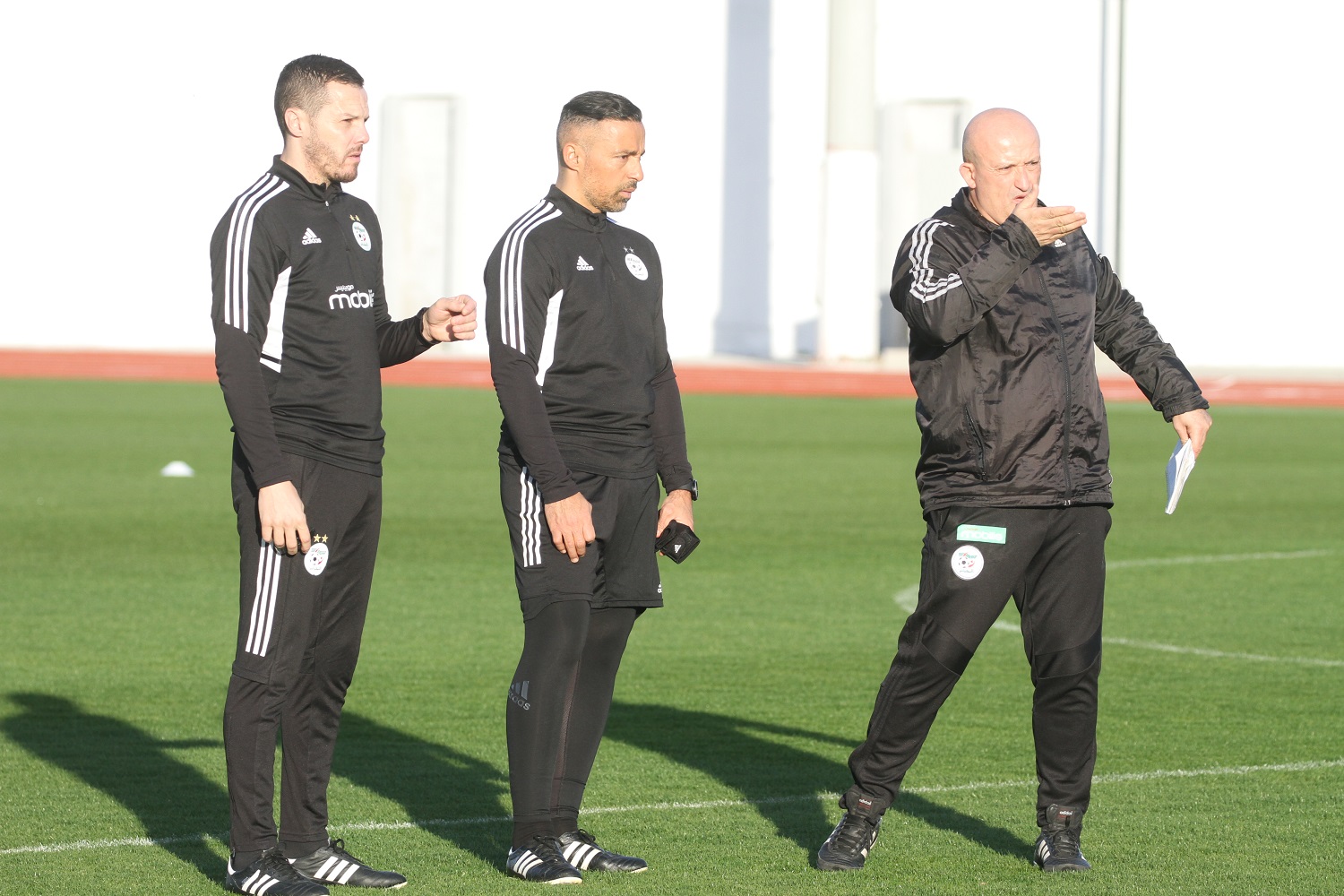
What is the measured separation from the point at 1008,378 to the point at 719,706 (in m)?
2.65

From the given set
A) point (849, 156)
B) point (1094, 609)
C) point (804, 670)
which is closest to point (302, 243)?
point (1094, 609)

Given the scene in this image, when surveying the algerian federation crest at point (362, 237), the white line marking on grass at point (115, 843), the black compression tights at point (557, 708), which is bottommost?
the white line marking on grass at point (115, 843)

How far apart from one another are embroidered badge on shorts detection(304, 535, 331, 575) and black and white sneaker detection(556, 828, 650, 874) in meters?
0.89

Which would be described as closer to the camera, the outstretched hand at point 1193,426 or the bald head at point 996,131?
the bald head at point 996,131

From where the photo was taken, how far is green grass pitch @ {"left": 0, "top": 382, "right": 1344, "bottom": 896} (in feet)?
15.9

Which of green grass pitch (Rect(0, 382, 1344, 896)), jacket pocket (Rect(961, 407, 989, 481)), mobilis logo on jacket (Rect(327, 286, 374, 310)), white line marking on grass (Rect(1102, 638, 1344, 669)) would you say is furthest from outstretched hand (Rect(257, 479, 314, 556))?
white line marking on grass (Rect(1102, 638, 1344, 669))

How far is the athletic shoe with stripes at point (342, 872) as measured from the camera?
177 inches

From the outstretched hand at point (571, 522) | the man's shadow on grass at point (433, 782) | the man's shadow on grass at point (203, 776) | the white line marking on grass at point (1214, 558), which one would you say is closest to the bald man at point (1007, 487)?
the outstretched hand at point (571, 522)

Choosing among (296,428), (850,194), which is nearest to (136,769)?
(296,428)

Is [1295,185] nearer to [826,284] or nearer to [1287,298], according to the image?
[1287,298]

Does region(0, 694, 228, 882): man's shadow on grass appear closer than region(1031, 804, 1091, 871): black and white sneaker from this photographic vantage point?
No

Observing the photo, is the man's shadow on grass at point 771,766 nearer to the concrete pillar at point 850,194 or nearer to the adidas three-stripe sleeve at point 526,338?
the adidas three-stripe sleeve at point 526,338

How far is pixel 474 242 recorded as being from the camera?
119 ft

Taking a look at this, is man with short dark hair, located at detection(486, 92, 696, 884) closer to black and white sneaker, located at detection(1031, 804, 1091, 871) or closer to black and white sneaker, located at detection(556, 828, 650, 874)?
black and white sneaker, located at detection(556, 828, 650, 874)
